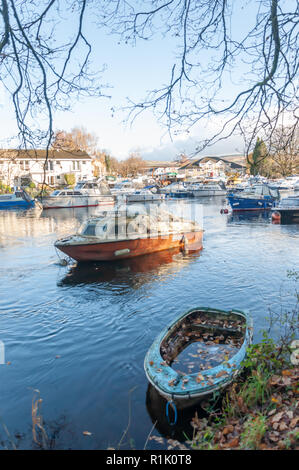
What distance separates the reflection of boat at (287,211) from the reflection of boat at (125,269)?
16.7m

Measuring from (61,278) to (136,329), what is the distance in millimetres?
6780

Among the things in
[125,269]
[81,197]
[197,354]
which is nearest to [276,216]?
[125,269]

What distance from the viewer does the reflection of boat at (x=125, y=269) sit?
52.3ft

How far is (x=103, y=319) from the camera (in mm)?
11461

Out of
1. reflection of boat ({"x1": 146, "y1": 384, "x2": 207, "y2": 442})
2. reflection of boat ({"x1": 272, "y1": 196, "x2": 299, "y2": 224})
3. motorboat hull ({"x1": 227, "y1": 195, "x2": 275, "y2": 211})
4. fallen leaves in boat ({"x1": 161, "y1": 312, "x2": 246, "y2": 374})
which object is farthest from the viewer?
motorboat hull ({"x1": 227, "y1": 195, "x2": 275, "y2": 211})

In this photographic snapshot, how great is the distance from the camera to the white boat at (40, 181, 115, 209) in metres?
48.5

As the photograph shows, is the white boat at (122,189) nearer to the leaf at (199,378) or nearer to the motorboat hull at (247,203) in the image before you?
the motorboat hull at (247,203)

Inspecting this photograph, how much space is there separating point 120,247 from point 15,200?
39021 mm

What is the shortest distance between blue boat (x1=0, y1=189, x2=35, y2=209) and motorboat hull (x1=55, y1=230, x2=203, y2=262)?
36.2m

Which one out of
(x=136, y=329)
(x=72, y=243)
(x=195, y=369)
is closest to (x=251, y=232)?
(x=72, y=243)

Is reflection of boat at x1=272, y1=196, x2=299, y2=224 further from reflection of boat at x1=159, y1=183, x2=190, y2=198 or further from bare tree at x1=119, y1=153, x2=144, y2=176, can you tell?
bare tree at x1=119, y1=153, x2=144, y2=176

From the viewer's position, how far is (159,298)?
1333 cm

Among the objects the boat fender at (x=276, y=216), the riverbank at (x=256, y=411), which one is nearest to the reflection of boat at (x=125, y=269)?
the riverbank at (x=256, y=411)

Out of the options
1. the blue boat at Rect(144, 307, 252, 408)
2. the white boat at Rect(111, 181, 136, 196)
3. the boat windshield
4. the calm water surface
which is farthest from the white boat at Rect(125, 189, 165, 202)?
the blue boat at Rect(144, 307, 252, 408)
